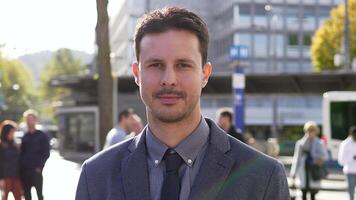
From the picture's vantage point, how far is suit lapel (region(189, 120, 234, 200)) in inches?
92.4

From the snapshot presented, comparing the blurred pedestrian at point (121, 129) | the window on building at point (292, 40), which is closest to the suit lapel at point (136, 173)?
the blurred pedestrian at point (121, 129)

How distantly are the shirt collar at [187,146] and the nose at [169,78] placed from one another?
0.19 metres

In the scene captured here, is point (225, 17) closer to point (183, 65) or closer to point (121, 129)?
point (121, 129)

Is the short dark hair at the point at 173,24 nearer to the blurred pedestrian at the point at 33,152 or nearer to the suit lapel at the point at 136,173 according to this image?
the suit lapel at the point at 136,173

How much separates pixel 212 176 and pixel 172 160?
0.49 ft

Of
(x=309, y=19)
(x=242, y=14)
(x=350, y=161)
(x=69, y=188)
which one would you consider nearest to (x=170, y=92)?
(x=350, y=161)

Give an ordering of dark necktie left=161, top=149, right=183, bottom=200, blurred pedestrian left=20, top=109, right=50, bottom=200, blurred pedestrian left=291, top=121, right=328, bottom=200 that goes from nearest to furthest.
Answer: dark necktie left=161, top=149, right=183, bottom=200
blurred pedestrian left=20, top=109, right=50, bottom=200
blurred pedestrian left=291, top=121, right=328, bottom=200

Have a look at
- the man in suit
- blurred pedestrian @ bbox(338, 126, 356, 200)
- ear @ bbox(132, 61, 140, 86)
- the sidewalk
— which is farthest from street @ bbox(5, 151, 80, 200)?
the man in suit

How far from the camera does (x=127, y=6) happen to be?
83.5m

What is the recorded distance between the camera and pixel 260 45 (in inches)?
2985

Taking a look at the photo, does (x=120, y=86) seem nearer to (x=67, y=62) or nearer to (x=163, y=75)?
(x=163, y=75)

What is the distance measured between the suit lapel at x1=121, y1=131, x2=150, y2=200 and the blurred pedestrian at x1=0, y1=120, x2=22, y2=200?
30.9ft

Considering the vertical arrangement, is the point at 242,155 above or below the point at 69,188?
above

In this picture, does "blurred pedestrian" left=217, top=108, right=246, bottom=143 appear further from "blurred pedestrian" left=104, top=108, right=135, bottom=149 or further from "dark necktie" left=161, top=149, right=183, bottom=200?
"dark necktie" left=161, top=149, right=183, bottom=200
